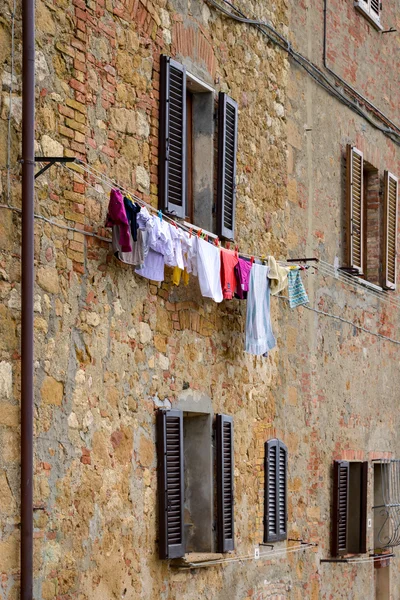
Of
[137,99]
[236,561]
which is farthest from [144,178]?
[236,561]

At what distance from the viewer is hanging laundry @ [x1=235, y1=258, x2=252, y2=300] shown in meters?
10.6

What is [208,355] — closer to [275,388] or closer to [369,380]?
[275,388]

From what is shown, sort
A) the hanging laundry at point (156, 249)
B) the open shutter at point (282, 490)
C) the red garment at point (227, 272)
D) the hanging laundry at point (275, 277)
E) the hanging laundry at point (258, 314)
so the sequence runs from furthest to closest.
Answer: the open shutter at point (282, 490) < the hanging laundry at point (275, 277) < the hanging laundry at point (258, 314) < the red garment at point (227, 272) < the hanging laundry at point (156, 249)

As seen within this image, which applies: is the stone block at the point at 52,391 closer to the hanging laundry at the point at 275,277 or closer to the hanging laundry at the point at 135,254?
the hanging laundry at the point at 135,254

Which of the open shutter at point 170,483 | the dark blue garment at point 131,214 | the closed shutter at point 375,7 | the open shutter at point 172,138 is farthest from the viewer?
the closed shutter at point 375,7

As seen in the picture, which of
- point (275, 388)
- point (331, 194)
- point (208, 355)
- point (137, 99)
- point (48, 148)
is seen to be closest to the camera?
point (48, 148)

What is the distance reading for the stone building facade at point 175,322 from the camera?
8594mm

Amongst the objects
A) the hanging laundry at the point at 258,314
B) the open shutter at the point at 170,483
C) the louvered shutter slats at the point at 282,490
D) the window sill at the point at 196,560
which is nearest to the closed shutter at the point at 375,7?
the hanging laundry at the point at 258,314

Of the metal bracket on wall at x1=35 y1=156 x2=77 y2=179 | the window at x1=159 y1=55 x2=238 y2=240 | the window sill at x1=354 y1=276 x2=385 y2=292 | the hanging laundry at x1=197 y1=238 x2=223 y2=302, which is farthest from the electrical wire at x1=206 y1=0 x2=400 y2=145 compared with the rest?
the metal bracket on wall at x1=35 y1=156 x2=77 y2=179

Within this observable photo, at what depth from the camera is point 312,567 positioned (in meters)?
12.5

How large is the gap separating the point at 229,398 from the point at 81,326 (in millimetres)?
2422

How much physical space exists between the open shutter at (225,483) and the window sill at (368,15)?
591cm

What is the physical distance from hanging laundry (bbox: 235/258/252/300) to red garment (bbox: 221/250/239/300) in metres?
0.09

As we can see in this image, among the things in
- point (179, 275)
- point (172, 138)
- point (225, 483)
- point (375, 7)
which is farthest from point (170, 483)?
point (375, 7)
